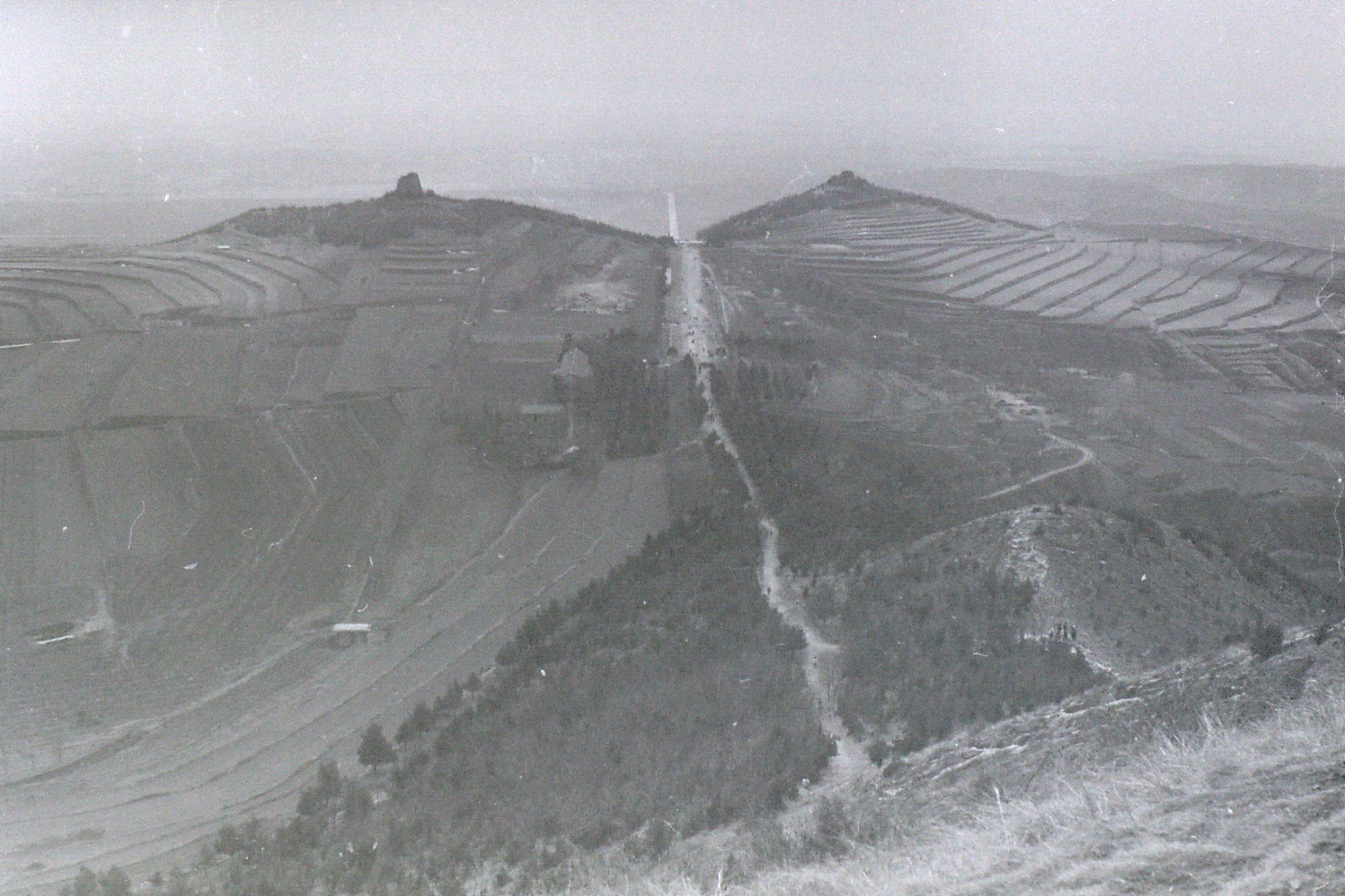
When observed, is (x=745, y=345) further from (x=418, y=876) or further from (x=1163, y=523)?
(x=418, y=876)

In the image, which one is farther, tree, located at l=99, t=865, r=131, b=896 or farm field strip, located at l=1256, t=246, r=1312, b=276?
farm field strip, located at l=1256, t=246, r=1312, b=276

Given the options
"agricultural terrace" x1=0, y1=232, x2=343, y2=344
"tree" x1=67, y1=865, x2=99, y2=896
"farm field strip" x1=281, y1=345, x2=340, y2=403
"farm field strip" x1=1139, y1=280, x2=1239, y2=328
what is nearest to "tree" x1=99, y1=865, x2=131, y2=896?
"tree" x1=67, y1=865, x2=99, y2=896

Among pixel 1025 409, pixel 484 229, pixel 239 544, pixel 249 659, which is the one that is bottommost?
pixel 249 659

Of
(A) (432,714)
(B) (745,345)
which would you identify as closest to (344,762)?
(A) (432,714)

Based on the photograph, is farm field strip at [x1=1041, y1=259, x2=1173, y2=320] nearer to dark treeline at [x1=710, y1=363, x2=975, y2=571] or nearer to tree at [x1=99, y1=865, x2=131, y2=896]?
dark treeline at [x1=710, y1=363, x2=975, y2=571]

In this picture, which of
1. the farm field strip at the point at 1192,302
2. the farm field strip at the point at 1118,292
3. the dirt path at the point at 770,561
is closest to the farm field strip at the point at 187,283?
the dirt path at the point at 770,561

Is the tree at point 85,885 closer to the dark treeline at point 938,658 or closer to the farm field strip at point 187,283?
the dark treeline at point 938,658
